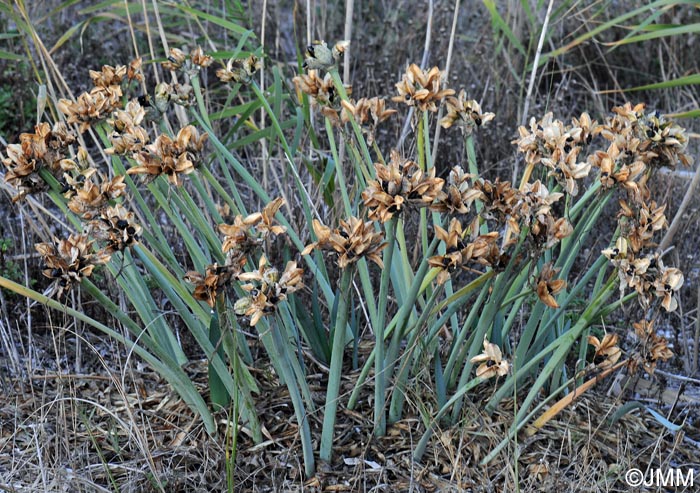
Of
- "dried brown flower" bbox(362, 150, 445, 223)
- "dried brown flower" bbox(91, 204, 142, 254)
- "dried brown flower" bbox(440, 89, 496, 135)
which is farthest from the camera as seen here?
"dried brown flower" bbox(440, 89, 496, 135)

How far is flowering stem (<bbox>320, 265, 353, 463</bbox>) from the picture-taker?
5.00 feet

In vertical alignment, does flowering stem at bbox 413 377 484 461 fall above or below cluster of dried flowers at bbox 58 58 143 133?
below

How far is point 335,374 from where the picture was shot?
163 cm

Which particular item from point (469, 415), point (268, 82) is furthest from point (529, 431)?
point (268, 82)

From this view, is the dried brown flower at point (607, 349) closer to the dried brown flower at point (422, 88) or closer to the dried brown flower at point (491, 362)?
the dried brown flower at point (491, 362)

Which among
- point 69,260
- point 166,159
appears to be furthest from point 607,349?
point 69,260

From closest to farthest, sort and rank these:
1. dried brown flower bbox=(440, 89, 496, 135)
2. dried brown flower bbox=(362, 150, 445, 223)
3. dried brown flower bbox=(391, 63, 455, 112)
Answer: dried brown flower bbox=(362, 150, 445, 223) < dried brown flower bbox=(391, 63, 455, 112) < dried brown flower bbox=(440, 89, 496, 135)

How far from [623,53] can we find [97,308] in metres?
→ 2.97

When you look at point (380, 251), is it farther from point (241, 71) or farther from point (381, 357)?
point (241, 71)

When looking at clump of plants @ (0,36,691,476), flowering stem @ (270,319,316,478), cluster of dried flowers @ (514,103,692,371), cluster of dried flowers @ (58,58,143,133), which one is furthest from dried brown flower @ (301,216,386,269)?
cluster of dried flowers @ (58,58,143,133)

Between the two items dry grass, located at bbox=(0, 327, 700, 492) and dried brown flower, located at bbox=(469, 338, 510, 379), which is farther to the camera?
dry grass, located at bbox=(0, 327, 700, 492)

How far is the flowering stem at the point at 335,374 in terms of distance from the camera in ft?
5.00

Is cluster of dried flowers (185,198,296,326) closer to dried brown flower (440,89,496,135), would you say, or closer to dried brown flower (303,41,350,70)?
dried brown flower (303,41,350,70)

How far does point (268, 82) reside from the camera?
12.7ft
